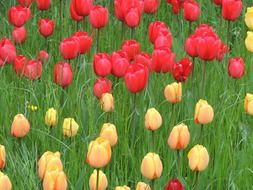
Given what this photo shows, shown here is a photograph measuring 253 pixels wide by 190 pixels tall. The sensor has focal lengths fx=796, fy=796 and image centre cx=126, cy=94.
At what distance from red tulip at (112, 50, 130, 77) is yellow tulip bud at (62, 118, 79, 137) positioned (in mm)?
448

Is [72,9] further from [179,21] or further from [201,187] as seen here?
[201,187]

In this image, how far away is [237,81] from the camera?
→ 3.63m

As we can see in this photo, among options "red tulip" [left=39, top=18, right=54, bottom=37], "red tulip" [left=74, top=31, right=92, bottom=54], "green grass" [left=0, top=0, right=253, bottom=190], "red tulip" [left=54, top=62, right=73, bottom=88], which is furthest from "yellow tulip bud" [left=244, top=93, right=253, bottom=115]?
"red tulip" [left=39, top=18, right=54, bottom=37]

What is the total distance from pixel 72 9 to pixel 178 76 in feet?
2.75

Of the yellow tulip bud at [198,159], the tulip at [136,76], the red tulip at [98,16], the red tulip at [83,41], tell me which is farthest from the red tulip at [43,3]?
the yellow tulip bud at [198,159]

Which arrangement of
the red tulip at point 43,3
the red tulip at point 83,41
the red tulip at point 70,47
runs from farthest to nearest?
the red tulip at point 43,3
the red tulip at point 83,41
the red tulip at point 70,47

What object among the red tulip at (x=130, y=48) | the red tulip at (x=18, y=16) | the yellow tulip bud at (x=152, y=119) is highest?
the red tulip at (x=18, y=16)

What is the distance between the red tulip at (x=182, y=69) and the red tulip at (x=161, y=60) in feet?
0.12

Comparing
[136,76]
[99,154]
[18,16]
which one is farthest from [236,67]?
[99,154]

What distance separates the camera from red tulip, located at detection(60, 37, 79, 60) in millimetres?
3346

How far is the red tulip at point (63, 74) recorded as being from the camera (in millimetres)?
3139

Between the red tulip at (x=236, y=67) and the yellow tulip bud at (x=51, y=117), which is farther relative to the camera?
the red tulip at (x=236, y=67)

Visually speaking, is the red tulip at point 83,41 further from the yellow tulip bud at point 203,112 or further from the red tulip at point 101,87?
the yellow tulip bud at point 203,112

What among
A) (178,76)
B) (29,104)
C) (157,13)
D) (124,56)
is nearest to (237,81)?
(178,76)
